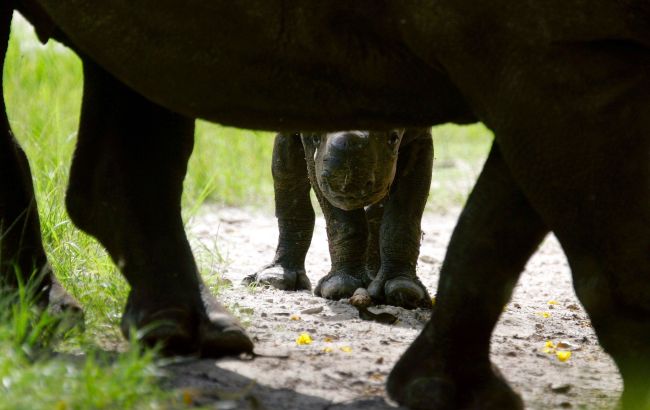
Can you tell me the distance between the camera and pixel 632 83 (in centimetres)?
280

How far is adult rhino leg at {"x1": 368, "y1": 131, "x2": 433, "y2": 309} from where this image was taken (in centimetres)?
512

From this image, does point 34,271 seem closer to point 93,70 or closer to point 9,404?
point 93,70

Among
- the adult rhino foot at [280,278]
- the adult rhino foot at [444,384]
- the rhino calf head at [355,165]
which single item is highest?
the rhino calf head at [355,165]

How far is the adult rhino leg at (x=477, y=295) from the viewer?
306 centimetres

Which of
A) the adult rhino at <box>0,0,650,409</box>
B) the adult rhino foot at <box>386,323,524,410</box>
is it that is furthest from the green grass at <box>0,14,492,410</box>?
the adult rhino foot at <box>386,323,524,410</box>

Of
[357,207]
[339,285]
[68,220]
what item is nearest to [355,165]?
[357,207]

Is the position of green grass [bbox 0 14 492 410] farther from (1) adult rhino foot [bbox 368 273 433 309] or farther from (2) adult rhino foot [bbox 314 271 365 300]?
(1) adult rhino foot [bbox 368 273 433 309]

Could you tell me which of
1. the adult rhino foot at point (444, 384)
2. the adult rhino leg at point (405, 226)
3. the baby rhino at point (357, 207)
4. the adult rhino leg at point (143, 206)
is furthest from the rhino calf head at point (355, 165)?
the adult rhino foot at point (444, 384)

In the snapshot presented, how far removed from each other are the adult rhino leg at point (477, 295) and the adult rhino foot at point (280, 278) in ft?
7.93

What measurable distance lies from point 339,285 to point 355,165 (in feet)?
2.82

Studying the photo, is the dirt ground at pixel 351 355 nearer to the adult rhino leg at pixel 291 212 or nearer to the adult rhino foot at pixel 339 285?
the adult rhino foot at pixel 339 285

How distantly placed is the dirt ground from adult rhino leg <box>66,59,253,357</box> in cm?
15

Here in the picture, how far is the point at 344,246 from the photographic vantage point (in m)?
5.39

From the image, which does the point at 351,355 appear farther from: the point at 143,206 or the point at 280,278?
the point at 280,278
